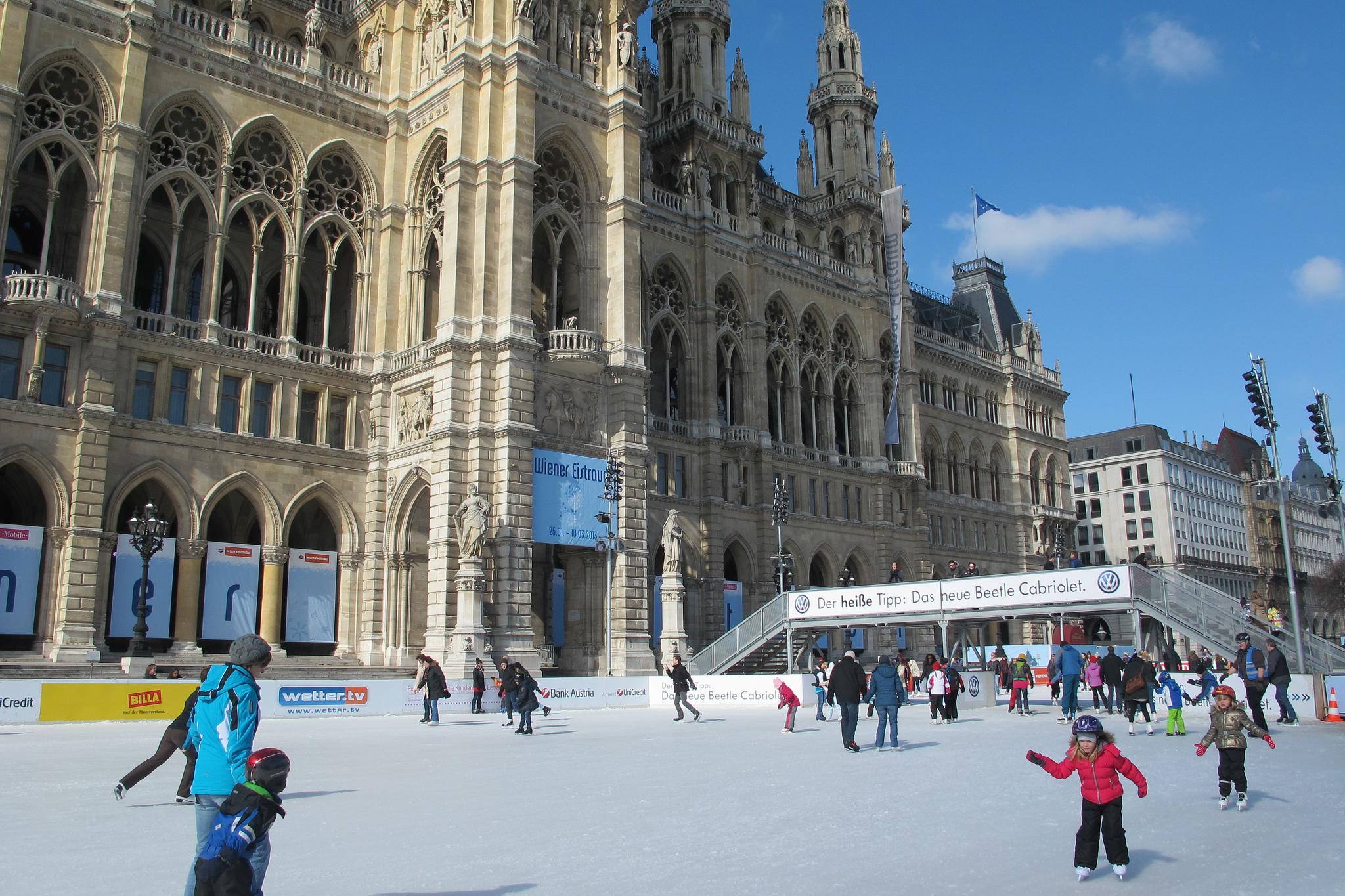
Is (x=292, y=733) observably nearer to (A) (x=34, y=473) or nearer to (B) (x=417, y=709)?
(B) (x=417, y=709)

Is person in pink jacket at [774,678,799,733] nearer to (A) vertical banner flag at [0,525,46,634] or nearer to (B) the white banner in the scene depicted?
(B) the white banner

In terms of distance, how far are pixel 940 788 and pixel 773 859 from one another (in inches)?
207

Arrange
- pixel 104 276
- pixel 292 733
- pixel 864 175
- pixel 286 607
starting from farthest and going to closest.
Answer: pixel 864 175, pixel 286 607, pixel 104 276, pixel 292 733

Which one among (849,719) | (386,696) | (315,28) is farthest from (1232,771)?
(315,28)

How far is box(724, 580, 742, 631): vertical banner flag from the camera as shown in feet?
157

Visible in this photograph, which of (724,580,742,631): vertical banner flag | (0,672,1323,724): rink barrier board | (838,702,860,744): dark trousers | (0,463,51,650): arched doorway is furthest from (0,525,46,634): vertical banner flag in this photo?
(724,580,742,631): vertical banner flag

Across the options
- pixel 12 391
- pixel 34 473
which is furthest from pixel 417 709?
pixel 12 391

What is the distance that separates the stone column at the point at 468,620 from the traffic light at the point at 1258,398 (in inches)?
874

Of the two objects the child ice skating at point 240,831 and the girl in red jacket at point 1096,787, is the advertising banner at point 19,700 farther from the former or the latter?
the girl in red jacket at point 1096,787

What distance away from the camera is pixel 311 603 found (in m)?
36.9

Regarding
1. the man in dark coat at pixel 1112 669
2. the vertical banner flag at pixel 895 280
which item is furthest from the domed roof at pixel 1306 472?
the man in dark coat at pixel 1112 669

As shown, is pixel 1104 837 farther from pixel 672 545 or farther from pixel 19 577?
pixel 672 545

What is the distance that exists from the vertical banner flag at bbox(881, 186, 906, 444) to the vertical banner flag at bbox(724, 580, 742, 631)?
13824 millimetres

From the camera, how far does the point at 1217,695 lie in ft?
39.4
